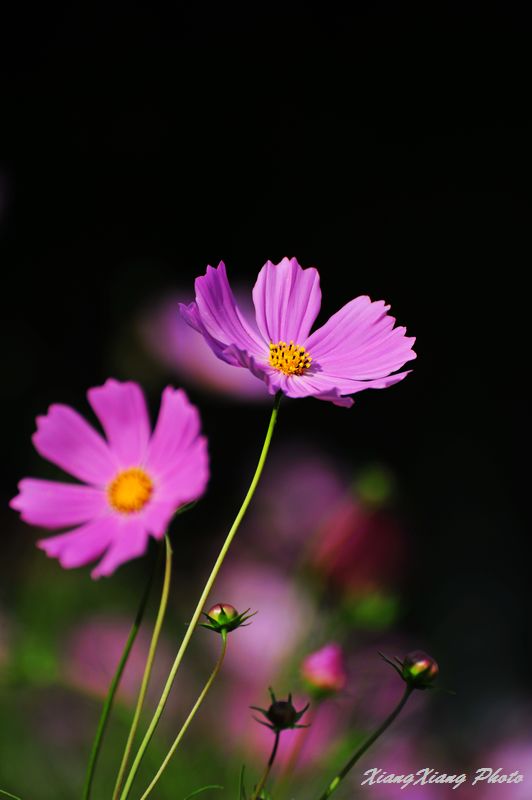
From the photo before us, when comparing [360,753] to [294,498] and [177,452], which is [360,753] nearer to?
[177,452]

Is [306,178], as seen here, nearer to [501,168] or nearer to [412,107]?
[412,107]

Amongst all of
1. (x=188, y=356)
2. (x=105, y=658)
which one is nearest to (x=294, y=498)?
(x=188, y=356)

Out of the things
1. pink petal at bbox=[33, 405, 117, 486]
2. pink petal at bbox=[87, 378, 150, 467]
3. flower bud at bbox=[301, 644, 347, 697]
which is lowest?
flower bud at bbox=[301, 644, 347, 697]

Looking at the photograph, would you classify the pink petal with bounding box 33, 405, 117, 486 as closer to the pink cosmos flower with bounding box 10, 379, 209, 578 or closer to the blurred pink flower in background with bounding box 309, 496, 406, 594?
the pink cosmos flower with bounding box 10, 379, 209, 578

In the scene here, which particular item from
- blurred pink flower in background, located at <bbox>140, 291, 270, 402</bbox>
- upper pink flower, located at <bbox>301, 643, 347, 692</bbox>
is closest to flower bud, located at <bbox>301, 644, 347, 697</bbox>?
upper pink flower, located at <bbox>301, 643, 347, 692</bbox>

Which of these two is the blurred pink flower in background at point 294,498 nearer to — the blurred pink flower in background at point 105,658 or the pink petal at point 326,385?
the blurred pink flower in background at point 105,658
